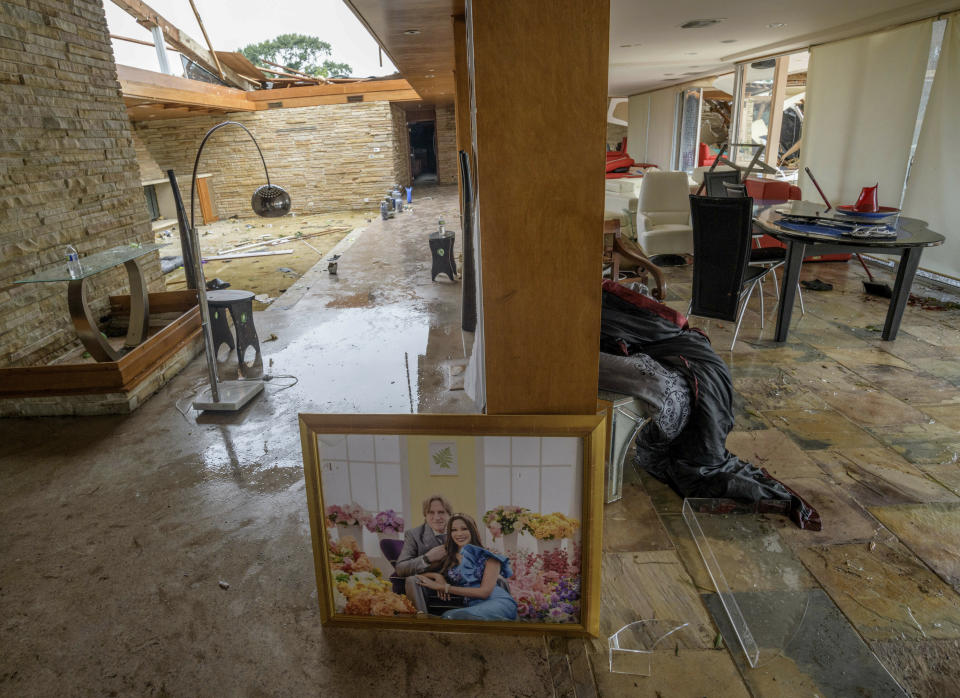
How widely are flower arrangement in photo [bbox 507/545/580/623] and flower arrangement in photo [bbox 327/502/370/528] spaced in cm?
43

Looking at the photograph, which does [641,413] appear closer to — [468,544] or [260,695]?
Answer: [468,544]

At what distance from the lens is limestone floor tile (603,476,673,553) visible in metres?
2.09

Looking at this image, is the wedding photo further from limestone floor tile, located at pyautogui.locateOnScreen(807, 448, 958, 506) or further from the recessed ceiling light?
the recessed ceiling light

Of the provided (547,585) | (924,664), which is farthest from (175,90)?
(924,664)

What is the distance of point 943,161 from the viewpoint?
5102 mm

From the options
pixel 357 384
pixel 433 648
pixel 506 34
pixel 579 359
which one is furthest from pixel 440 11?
Result: pixel 433 648

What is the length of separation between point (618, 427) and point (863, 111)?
18.8ft

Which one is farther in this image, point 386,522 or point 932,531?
point 932,531

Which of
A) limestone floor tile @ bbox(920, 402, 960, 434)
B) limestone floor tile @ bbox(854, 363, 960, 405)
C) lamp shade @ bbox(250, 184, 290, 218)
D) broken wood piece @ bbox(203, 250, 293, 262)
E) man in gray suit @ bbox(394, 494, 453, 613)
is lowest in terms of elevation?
limestone floor tile @ bbox(920, 402, 960, 434)

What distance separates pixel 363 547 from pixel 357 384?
204 centimetres

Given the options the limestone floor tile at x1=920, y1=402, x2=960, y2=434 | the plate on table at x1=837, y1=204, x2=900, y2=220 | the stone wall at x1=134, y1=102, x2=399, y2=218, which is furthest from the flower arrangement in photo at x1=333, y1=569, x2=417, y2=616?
the stone wall at x1=134, y1=102, x2=399, y2=218

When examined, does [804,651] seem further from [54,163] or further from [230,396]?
[54,163]

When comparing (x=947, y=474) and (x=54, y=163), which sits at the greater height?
(x=54, y=163)

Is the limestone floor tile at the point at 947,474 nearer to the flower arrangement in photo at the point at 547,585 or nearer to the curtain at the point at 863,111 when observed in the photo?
the flower arrangement in photo at the point at 547,585
